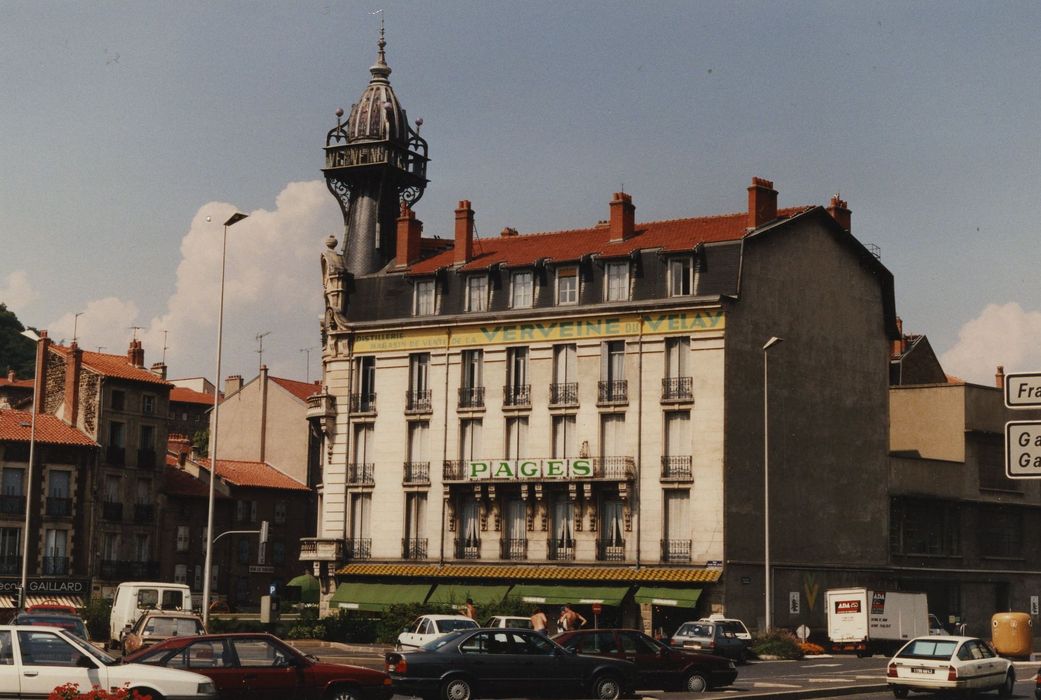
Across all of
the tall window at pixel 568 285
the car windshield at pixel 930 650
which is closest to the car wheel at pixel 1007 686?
the car windshield at pixel 930 650

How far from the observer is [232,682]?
82.1 feet

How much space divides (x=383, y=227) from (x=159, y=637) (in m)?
37.8

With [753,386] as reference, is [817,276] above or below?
above

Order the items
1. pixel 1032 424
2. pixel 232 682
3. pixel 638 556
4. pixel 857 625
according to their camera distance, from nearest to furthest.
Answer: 1. pixel 1032 424
2. pixel 232 682
3. pixel 857 625
4. pixel 638 556

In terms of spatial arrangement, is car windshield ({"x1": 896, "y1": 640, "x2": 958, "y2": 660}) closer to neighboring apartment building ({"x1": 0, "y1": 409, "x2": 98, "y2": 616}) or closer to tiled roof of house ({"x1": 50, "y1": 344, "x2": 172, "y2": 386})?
neighboring apartment building ({"x1": 0, "y1": 409, "x2": 98, "y2": 616})

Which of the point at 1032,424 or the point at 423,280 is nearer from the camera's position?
the point at 1032,424

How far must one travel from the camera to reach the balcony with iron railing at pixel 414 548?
65062 mm

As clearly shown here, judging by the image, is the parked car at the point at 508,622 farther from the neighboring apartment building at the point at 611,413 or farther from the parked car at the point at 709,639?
the neighboring apartment building at the point at 611,413

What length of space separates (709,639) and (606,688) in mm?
14557

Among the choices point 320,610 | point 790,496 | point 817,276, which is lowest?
point 320,610

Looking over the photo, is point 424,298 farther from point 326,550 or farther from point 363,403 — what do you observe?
point 326,550

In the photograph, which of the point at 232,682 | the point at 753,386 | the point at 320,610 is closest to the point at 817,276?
the point at 753,386

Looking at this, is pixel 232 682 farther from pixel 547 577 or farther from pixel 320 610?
pixel 320 610

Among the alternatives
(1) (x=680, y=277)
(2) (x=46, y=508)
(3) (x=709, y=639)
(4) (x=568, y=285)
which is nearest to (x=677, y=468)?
(1) (x=680, y=277)
